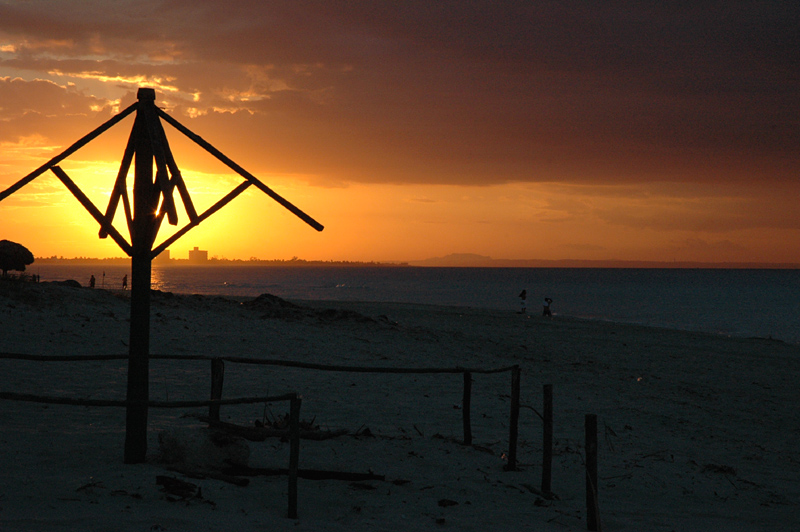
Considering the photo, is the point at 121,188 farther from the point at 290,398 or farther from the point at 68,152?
the point at 290,398

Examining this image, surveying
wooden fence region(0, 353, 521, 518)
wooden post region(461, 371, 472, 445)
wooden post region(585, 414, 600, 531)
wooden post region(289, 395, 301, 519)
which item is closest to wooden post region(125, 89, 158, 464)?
wooden fence region(0, 353, 521, 518)

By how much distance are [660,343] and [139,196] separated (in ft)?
90.6

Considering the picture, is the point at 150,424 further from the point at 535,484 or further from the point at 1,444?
the point at 535,484

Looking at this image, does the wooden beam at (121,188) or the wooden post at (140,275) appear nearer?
Answer: the wooden post at (140,275)

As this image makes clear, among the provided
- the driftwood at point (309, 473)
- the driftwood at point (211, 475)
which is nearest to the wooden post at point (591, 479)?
the driftwood at point (309, 473)

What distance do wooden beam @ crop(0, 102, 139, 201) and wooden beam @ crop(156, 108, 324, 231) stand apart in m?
0.50

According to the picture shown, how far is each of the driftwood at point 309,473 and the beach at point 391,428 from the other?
8 centimetres

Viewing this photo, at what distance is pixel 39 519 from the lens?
5820 mm

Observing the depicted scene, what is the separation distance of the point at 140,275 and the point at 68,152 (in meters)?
1.89

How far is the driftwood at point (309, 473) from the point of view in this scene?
25.5 ft

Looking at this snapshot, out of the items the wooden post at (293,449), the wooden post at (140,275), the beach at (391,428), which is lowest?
the beach at (391,428)

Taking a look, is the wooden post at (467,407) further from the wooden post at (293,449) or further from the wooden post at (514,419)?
the wooden post at (293,449)

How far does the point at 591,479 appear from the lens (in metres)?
7.02

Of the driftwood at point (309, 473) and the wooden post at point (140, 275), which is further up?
the wooden post at point (140, 275)
